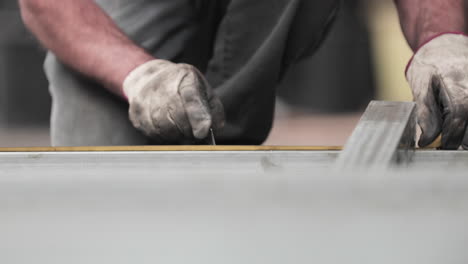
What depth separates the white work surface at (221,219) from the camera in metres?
0.38

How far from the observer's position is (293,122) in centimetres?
562

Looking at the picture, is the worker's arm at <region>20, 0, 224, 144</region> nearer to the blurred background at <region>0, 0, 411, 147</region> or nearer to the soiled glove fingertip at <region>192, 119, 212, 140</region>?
the soiled glove fingertip at <region>192, 119, 212, 140</region>

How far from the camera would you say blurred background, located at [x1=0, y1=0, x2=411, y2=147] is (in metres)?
5.09

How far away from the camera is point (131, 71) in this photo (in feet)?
4.25

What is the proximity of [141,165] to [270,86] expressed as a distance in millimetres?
1172

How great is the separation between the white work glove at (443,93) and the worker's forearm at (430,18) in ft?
0.54

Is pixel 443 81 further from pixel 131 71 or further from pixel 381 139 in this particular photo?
pixel 131 71

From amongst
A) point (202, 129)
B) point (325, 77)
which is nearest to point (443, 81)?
point (202, 129)

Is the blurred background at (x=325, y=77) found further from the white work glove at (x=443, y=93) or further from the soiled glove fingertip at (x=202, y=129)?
the soiled glove fingertip at (x=202, y=129)

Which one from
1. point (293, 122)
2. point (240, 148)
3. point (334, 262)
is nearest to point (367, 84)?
point (293, 122)

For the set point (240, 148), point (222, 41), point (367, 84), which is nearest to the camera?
point (240, 148)

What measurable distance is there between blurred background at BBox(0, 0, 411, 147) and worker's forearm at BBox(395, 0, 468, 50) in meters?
3.34

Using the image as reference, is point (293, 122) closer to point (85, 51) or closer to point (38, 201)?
point (85, 51)

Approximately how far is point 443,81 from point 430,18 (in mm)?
360
